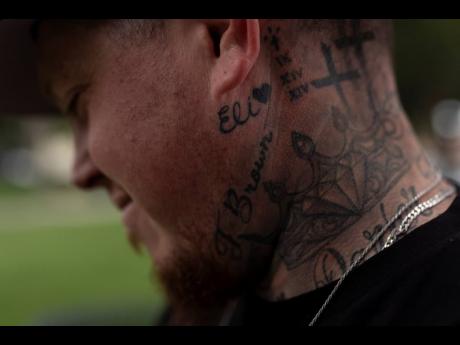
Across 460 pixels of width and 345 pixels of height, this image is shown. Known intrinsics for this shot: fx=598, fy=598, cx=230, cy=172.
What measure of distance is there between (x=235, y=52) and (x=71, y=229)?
1516 centimetres

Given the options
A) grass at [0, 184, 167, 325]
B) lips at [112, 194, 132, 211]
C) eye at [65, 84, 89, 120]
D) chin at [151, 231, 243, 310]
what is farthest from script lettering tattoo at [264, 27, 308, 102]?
grass at [0, 184, 167, 325]

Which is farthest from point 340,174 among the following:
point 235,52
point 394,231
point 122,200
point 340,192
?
point 122,200

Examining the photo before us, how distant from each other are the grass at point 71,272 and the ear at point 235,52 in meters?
2.14

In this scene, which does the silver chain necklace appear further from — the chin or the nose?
the nose

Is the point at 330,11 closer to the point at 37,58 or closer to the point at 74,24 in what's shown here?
the point at 74,24

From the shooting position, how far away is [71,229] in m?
16.1

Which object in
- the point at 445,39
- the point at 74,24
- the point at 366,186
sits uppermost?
the point at 74,24

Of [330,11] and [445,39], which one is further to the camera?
[445,39]

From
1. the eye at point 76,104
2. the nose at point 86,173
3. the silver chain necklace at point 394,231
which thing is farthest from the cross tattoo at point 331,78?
the nose at point 86,173

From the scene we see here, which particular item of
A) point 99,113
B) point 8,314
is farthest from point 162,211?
point 8,314

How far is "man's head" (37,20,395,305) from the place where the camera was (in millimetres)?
1719

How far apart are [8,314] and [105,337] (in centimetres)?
677

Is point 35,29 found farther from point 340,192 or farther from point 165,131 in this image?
point 340,192

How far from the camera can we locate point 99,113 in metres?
1.99
